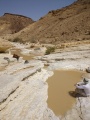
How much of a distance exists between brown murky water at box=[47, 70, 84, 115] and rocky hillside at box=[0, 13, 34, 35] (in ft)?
281

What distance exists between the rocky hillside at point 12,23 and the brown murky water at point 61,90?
85778 mm

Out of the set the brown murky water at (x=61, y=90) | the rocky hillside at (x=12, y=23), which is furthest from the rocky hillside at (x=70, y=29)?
the rocky hillside at (x=12, y=23)

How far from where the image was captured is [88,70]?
11609 mm

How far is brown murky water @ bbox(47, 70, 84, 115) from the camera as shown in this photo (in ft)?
22.0

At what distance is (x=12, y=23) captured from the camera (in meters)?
104

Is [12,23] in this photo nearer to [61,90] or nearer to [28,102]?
[61,90]

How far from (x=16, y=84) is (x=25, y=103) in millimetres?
1239

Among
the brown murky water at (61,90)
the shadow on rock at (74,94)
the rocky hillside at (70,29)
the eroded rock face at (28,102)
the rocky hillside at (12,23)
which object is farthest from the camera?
the rocky hillside at (12,23)

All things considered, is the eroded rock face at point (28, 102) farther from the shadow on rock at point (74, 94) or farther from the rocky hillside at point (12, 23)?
the rocky hillside at point (12, 23)

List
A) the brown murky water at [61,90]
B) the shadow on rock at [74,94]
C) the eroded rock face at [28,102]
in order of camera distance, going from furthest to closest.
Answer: the shadow on rock at [74,94] → the brown murky water at [61,90] → the eroded rock face at [28,102]

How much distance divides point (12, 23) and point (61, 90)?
327 feet

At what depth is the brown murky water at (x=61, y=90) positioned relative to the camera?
6.70 meters

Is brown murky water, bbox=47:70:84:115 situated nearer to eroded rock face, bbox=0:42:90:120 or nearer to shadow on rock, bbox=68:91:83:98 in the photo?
shadow on rock, bbox=68:91:83:98

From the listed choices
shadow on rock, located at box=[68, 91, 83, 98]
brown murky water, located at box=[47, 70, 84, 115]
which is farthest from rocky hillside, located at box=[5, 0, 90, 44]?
shadow on rock, located at box=[68, 91, 83, 98]
